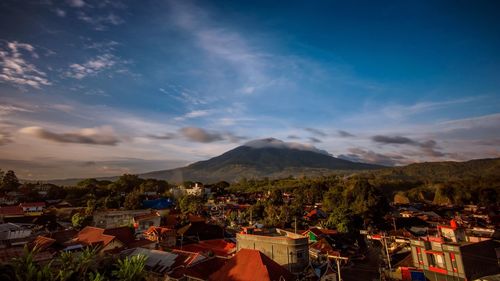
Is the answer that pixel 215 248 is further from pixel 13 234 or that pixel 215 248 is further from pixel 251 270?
pixel 13 234

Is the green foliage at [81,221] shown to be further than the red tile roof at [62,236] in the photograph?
Yes

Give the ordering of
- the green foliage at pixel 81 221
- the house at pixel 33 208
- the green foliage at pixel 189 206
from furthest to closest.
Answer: the green foliage at pixel 189 206 < the house at pixel 33 208 < the green foliage at pixel 81 221

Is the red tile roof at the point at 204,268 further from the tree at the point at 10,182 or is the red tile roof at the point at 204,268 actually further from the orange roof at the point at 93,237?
the tree at the point at 10,182

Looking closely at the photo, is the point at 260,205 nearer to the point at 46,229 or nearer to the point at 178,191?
the point at 46,229

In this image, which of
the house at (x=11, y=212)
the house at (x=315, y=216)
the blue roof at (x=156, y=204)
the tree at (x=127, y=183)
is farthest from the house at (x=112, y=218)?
the tree at (x=127, y=183)

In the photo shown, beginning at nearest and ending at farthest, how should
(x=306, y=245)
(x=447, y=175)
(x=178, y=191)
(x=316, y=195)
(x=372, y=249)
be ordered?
(x=306, y=245)
(x=372, y=249)
(x=316, y=195)
(x=178, y=191)
(x=447, y=175)

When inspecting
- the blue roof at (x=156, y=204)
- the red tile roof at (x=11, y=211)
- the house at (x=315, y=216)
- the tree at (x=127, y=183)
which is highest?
the tree at (x=127, y=183)

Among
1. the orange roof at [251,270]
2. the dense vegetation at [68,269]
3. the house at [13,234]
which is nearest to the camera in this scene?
the dense vegetation at [68,269]

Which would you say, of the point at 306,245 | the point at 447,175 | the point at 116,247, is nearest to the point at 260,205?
the point at 116,247
